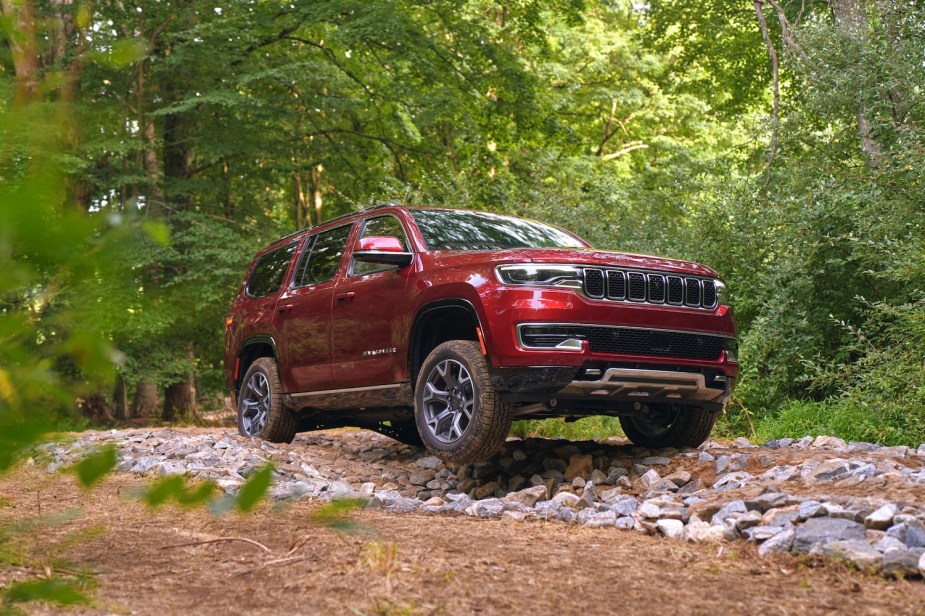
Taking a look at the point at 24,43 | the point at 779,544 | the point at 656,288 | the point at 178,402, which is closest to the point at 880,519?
the point at 779,544

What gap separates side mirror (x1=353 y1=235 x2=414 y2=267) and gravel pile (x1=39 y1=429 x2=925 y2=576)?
65.8 inches

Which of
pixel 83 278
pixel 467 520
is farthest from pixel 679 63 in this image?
pixel 83 278

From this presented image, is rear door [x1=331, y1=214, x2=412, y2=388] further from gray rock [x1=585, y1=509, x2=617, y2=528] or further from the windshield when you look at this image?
gray rock [x1=585, y1=509, x2=617, y2=528]

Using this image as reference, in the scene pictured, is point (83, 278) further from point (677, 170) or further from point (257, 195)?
point (257, 195)

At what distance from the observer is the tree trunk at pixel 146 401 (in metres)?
20.5

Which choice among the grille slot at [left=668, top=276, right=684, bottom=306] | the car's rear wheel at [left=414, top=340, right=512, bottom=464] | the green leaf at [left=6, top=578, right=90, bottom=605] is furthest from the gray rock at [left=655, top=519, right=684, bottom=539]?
the green leaf at [left=6, top=578, right=90, bottom=605]

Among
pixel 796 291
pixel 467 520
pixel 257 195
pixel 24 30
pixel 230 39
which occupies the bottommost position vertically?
pixel 467 520

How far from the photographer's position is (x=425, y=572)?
3.83m

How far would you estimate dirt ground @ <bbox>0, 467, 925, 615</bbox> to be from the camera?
3.42 metres

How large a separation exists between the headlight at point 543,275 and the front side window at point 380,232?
137cm

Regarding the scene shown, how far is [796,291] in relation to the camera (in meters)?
10.9

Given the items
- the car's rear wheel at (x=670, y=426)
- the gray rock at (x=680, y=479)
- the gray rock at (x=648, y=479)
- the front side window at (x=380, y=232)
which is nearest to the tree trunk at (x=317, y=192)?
the front side window at (x=380, y=232)

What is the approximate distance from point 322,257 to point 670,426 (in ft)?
11.2

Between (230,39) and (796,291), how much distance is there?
10463 mm
